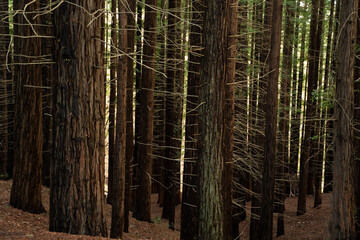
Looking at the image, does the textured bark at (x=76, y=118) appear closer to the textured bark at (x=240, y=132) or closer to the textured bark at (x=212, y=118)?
the textured bark at (x=212, y=118)

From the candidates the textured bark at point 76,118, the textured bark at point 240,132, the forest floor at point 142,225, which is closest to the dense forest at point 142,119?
the textured bark at point 76,118

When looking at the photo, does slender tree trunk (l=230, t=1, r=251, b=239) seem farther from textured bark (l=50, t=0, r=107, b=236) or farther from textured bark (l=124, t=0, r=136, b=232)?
textured bark (l=50, t=0, r=107, b=236)

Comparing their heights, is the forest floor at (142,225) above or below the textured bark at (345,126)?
below

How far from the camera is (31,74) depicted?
9.91 meters

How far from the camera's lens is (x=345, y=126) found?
9.47m

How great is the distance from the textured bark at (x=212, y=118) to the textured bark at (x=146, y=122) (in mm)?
7298

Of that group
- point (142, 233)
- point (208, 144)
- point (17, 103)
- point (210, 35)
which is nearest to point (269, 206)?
point (142, 233)

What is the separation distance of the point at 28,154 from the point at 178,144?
8.19 m

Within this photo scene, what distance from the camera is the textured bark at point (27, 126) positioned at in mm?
9891

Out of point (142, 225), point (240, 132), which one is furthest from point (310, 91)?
point (142, 225)

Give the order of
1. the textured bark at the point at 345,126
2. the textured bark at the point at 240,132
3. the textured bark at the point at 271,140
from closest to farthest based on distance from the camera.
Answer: the textured bark at the point at 345,126 < the textured bark at the point at 240,132 < the textured bark at the point at 271,140

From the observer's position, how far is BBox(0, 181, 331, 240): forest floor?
6.38 m

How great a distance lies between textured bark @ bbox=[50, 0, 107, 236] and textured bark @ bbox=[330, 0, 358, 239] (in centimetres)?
690

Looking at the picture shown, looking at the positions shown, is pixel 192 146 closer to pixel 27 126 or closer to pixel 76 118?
pixel 27 126
